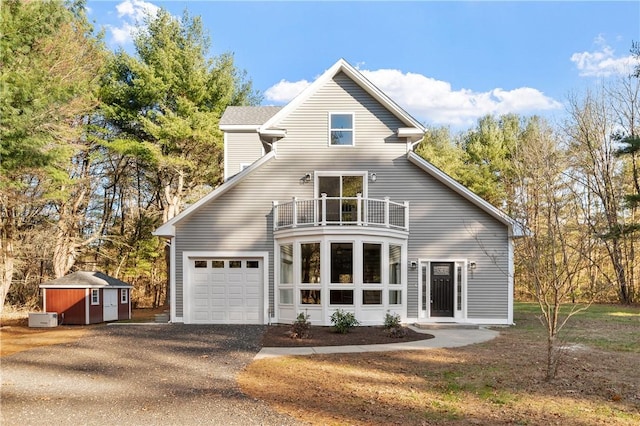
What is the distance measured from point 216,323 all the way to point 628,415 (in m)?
12.5

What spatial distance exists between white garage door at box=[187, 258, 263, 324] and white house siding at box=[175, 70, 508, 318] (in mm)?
456

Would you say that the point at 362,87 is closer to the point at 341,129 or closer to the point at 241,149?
the point at 341,129

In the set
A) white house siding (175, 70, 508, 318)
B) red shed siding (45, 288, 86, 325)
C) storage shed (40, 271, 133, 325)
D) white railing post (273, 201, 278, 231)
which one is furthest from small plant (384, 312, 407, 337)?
red shed siding (45, 288, 86, 325)

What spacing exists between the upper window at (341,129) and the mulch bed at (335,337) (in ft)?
21.2

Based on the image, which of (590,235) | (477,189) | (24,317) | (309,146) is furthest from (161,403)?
(477,189)

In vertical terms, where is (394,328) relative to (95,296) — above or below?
below

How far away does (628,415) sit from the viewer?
5.76 m

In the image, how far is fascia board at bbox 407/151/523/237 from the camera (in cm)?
1573

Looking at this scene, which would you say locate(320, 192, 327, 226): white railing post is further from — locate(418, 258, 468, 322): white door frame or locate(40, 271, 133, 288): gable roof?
locate(40, 271, 133, 288): gable roof

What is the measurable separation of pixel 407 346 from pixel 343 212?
607cm

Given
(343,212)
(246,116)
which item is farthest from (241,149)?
(343,212)

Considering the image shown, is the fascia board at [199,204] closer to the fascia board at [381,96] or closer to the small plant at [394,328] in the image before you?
the fascia board at [381,96]

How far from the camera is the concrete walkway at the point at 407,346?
10211mm

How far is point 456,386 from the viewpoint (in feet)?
23.3
